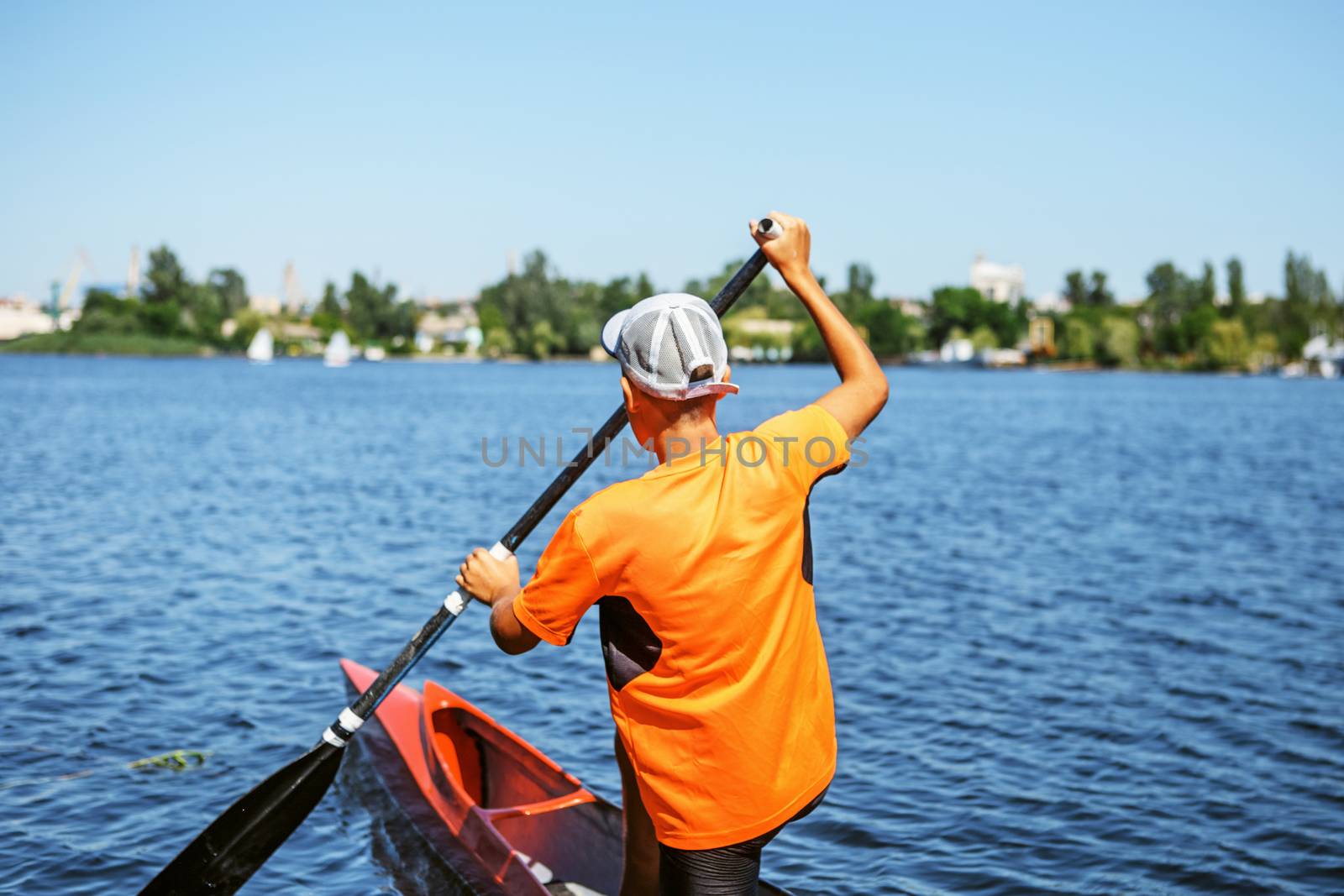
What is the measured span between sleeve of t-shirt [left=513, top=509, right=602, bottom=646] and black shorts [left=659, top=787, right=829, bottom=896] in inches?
31.3

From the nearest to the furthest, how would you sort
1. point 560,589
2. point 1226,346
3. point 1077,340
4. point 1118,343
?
point 560,589, point 1226,346, point 1118,343, point 1077,340

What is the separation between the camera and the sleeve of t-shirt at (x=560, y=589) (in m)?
3.42

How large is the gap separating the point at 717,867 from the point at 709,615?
0.85 meters

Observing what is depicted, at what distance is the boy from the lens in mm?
3377

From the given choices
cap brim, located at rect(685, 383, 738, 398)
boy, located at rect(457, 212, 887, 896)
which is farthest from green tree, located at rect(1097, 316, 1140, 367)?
cap brim, located at rect(685, 383, 738, 398)

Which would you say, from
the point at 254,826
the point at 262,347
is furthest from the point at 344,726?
the point at 262,347

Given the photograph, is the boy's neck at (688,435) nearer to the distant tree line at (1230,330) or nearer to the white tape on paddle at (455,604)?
the white tape on paddle at (455,604)

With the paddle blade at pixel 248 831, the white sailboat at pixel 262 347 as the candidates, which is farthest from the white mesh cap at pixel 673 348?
the white sailboat at pixel 262 347

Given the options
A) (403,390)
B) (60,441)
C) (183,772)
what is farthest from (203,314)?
(183,772)

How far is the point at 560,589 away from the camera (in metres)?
3.51

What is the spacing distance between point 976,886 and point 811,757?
6.03 metres

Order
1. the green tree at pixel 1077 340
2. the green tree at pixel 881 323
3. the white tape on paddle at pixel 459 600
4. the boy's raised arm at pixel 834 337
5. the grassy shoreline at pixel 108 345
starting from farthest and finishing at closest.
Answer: the green tree at pixel 881 323 < the green tree at pixel 1077 340 < the grassy shoreline at pixel 108 345 < the white tape on paddle at pixel 459 600 < the boy's raised arm at pixel 834 337

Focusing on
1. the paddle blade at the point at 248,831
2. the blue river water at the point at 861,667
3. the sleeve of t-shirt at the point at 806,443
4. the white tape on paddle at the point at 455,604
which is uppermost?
the sleeve of t-shirt at the point at 806,443

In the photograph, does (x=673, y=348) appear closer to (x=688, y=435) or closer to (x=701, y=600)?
(x=688, y=435)
